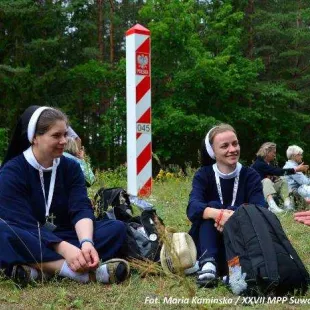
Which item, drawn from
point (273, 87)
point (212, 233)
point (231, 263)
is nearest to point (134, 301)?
point (231, 263)

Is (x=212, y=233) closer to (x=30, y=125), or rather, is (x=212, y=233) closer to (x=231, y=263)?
(x=231, y=263)

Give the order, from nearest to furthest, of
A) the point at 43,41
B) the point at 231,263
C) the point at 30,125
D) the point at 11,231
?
the point at 231,263, the point at 11,231, the point at 30,125, the point at 43,41

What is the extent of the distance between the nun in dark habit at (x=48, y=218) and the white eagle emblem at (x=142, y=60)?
3.36 metres

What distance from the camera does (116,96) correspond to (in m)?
24.5

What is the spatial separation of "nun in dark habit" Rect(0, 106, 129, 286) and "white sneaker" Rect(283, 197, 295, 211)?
4.11 meters

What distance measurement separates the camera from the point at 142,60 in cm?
715

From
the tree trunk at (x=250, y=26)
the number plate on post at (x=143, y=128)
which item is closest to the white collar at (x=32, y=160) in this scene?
the number plate on post at (x=143, y=128)

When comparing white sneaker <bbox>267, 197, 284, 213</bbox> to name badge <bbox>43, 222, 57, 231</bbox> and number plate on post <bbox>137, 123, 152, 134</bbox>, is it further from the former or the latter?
name badge <bbox>43, 222, 57, 231</bbox>

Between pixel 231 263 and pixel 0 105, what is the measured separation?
21.9m

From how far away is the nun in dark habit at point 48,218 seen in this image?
3.53m

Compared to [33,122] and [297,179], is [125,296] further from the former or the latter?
[297,179]

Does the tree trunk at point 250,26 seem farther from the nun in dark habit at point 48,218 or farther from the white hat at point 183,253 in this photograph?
the white hat at point 183,253

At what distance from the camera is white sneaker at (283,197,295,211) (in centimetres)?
752

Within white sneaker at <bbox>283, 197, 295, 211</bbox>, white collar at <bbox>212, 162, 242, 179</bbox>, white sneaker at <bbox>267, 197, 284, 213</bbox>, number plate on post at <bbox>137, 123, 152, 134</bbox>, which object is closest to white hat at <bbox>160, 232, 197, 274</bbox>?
white collar at <bbox>212, 162, 242, 179</bbox>
